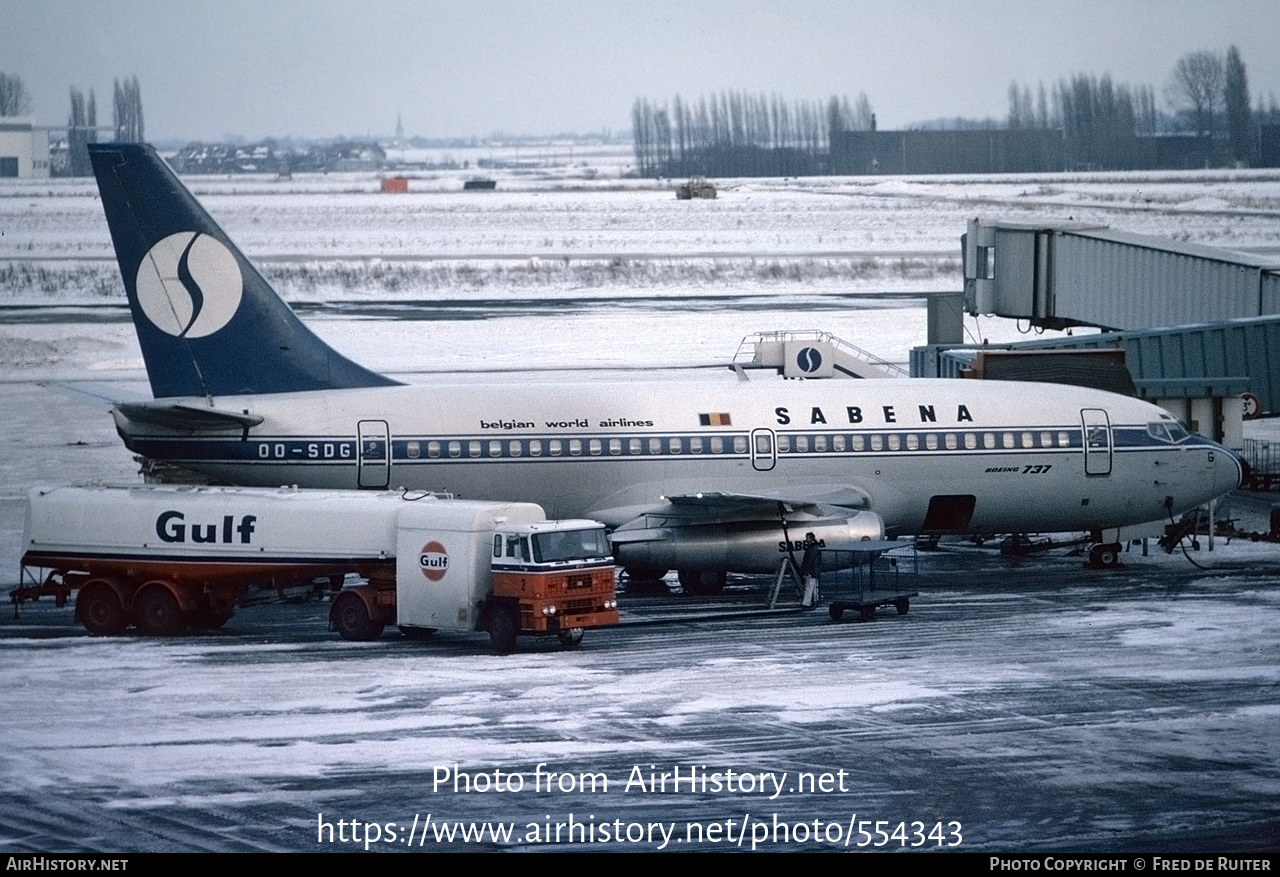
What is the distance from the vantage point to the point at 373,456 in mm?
34531

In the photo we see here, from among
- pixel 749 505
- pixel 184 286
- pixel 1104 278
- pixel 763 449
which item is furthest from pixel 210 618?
pixel 1104 278

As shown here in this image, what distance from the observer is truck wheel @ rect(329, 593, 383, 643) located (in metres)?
30.5

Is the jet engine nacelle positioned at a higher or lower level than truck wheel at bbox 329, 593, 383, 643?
higher

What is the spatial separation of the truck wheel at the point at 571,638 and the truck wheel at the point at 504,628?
0.85 meters

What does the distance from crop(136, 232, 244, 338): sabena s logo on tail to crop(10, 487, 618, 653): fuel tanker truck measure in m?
4.24

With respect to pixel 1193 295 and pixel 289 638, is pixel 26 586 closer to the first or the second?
pixel 289 638

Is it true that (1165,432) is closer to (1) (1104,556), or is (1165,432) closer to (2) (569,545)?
(1) (1104,556)

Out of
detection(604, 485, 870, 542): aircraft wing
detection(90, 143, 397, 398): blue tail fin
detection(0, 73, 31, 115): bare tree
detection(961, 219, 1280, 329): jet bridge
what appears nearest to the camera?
detection(604, 485, 870, 542): aircraft wing

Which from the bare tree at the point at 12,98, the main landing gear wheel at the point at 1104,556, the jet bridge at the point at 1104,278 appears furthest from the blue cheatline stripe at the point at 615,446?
the bare tree at the point at 12,98

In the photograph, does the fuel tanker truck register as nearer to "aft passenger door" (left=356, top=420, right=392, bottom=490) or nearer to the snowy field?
the snowy field

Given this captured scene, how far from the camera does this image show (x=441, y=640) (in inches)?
1230

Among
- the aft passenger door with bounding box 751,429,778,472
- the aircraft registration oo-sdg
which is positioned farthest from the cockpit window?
the aft passenger door with bounding box 751,429,778,472

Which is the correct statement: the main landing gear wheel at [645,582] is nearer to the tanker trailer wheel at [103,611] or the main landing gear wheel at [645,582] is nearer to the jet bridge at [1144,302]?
the tanker trailer wheel at [103,611]

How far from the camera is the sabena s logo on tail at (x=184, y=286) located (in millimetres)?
34688
